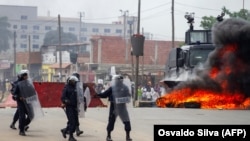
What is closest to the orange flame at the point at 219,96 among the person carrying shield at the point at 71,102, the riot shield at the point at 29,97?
the riot shield at the point at 29,97

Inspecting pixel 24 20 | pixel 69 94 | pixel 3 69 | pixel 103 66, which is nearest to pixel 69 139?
pixel 69 94

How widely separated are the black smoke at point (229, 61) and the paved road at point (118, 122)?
1.97 meters

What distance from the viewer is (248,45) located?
25703mm

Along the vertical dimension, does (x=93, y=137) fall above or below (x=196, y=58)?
below

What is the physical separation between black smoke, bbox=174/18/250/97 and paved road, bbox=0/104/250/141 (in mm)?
1972

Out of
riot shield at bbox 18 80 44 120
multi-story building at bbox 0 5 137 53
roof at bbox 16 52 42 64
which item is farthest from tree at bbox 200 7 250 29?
multi-story building at bbox 0 5 137 53

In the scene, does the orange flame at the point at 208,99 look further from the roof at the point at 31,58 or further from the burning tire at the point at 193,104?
the roof at the point at 31,58

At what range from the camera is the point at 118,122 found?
2003 cm

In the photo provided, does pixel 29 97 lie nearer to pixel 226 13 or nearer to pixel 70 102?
pixel 70 102

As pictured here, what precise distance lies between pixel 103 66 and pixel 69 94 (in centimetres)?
5650

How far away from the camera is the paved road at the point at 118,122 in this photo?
51.9 feet

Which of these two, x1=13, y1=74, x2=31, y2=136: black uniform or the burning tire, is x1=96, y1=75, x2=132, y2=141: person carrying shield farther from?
the burning tire

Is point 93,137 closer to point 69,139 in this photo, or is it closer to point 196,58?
point 69,139

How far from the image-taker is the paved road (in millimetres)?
15805
